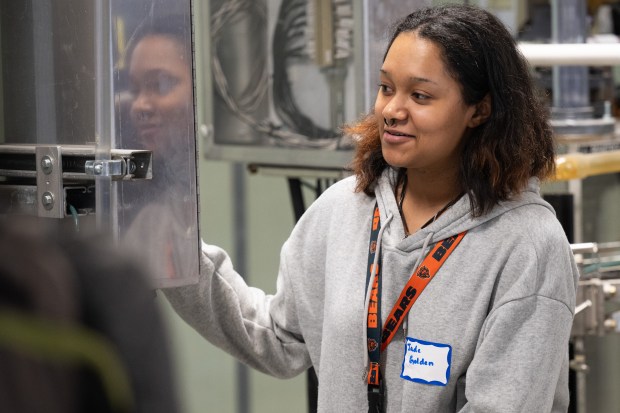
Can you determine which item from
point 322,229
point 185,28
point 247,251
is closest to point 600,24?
point 247,251

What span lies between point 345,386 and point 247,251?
2.65 m

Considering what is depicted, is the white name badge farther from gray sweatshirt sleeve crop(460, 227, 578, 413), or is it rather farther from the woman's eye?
the woman's eye

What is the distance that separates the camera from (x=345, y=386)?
1.77 m

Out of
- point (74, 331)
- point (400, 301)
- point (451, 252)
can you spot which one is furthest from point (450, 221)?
point (74, 331)

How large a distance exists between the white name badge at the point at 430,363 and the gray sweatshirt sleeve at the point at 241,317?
345mm

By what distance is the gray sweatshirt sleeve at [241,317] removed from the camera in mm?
1886

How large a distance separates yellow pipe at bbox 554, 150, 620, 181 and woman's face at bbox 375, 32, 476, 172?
2.59ft

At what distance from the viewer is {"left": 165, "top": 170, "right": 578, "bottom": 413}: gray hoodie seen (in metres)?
1.66

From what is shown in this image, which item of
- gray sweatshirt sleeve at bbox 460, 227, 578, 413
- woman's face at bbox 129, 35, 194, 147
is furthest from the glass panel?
gray sweatshirt sleeve at bbox 460, 227, 578, 413

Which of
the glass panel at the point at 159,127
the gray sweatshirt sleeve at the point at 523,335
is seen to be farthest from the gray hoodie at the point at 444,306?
the glass panel at the point at 159,127

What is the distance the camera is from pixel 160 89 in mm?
1570

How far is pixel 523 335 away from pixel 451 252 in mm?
179

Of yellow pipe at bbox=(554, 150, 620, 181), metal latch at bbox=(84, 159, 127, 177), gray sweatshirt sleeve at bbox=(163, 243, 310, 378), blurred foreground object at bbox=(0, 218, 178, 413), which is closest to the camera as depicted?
blurred foreground object at bbox=(0, 218, 178, 413)

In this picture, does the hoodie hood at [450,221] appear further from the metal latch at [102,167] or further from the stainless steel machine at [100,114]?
the metal latch at [102,167]
